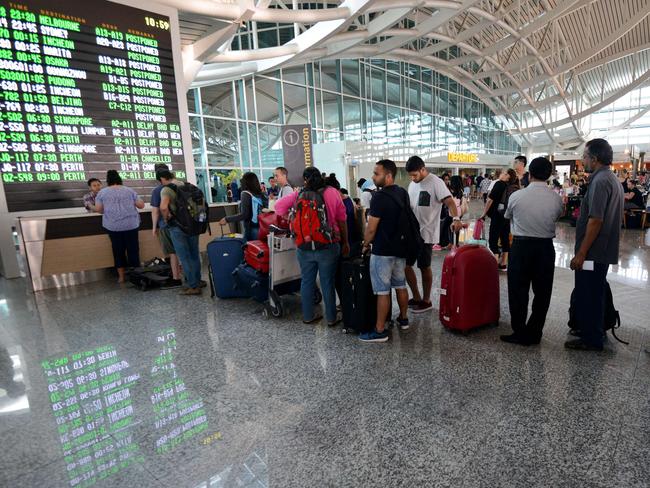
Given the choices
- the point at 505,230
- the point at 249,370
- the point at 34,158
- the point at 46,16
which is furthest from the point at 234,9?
the point at 249,370

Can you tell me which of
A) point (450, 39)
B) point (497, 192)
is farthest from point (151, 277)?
point (450, 39)

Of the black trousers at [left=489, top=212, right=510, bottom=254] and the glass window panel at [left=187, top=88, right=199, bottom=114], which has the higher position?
the glass window panel at [left=187, top=88, right=199, bottom=114]

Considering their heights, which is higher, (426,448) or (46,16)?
(46,16)

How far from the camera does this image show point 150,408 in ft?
7.85

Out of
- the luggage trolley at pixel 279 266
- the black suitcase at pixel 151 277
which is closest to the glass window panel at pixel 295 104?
the black suitcase at pixel 151 277

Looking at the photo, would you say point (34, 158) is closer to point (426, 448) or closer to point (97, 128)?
point (97, 128)

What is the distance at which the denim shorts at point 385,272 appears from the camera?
315 centimetres

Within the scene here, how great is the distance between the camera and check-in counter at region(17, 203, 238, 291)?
18.8ft

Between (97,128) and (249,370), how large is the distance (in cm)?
566

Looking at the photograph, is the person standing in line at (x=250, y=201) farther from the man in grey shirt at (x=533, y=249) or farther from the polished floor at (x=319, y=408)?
the man in grey shirt at (x=533, y=249)

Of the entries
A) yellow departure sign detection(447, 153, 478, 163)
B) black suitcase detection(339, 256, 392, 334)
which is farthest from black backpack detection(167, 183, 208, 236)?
yellow departure sign detection(447, 153, 478, 163)

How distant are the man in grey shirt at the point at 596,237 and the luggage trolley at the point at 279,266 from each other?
2.63m

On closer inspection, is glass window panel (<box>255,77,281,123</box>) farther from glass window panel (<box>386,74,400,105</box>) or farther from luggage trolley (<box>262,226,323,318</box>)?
luggage trolley (<box>262,226,323,318</box>)

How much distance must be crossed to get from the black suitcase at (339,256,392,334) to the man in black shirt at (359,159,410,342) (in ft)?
0.30
